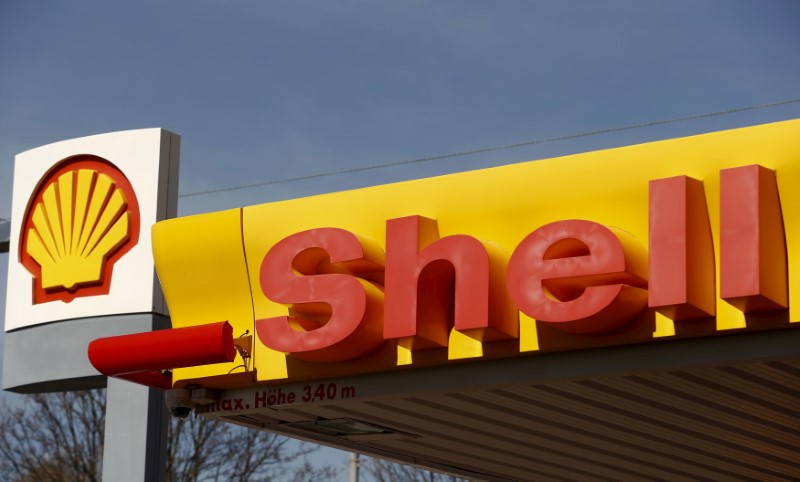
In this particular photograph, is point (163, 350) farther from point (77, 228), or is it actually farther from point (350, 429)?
point (77, 228)

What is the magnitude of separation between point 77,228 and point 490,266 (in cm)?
776

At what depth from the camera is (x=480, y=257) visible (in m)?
14.5

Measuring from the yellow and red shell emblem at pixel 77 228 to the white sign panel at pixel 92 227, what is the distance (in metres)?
0.01

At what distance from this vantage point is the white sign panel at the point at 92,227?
64.9 ft

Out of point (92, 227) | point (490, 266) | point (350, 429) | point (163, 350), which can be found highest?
point (92, 227)

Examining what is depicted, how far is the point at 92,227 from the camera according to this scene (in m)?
20.1

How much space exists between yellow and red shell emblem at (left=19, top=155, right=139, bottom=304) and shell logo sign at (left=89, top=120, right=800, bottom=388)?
9.35 ft

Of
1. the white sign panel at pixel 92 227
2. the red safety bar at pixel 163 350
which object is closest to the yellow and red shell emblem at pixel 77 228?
the white sign panel at pixel 92 227

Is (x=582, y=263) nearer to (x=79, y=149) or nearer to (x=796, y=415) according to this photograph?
(x=796, y=415)

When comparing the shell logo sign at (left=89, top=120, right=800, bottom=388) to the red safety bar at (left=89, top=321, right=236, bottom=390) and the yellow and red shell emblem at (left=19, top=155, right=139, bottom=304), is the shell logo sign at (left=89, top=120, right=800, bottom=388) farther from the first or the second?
the yellow and red shell emblem at (left=19, top=155, right=139, bottom=304)

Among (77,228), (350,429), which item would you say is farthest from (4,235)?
(350,429)

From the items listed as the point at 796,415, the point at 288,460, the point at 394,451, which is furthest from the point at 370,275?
the point at 288,460

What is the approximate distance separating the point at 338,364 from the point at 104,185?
596 cm

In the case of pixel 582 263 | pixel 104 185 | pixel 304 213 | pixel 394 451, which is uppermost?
pixel 104 185
